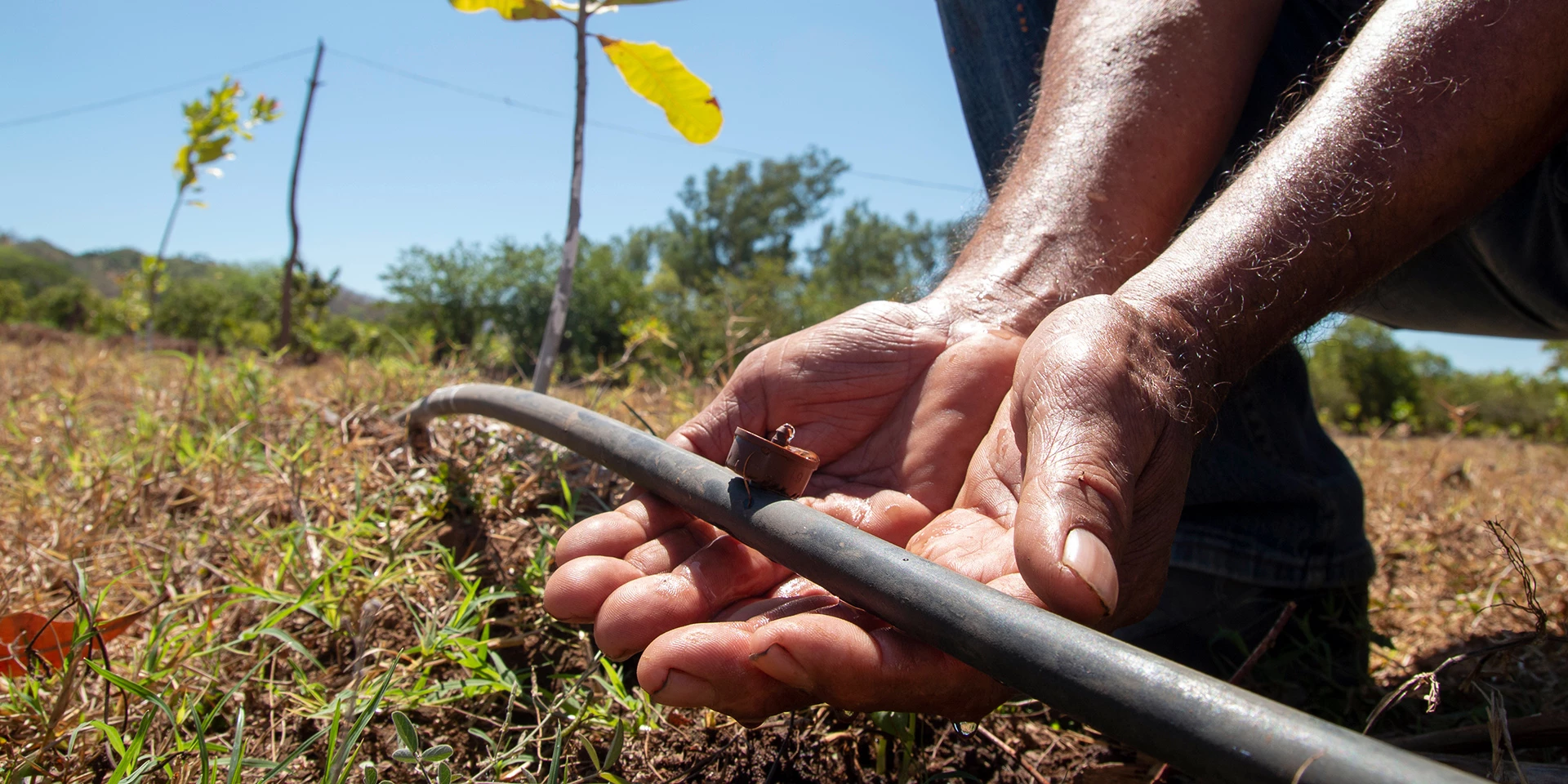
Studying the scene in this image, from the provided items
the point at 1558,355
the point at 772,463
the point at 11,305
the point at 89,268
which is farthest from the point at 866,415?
the point at 89,268

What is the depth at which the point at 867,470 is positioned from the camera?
1604mm

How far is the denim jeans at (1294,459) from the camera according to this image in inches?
66.8

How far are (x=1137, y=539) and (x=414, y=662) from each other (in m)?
1.15

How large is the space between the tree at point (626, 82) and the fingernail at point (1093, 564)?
164 centimetres

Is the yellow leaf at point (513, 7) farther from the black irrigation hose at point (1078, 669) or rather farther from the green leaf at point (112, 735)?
the green leaf at point (112, 735)

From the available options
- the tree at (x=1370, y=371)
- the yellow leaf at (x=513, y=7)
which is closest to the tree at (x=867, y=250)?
the tree at (x=1370, y=371)

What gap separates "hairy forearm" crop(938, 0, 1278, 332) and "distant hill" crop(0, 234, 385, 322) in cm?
1105

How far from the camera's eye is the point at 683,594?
1102mm

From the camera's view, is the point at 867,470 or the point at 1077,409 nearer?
the point at 1077,409

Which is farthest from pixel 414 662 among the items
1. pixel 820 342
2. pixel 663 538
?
pixel 820 342

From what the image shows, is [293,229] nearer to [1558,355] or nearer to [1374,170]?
[1374,170]

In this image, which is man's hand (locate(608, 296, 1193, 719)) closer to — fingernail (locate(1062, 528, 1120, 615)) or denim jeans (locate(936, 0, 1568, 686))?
fingernail (locate(1062, 528, 1120, 615))

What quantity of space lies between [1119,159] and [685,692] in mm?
1547

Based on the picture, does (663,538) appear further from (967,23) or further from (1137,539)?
(967,23)
